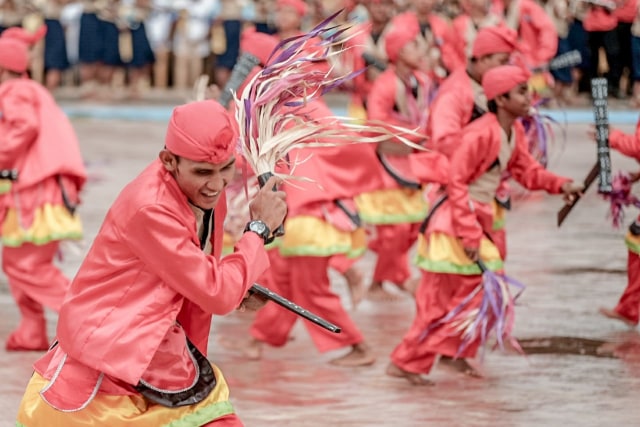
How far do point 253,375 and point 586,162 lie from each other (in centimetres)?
714

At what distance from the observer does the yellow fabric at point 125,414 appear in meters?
4.47

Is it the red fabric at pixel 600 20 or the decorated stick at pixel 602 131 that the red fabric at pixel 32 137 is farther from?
the red fabric at pixel 600 20

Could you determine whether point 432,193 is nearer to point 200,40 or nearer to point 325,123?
point 325,123

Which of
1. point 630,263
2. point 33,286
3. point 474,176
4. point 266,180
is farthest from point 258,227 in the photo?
point 630,263

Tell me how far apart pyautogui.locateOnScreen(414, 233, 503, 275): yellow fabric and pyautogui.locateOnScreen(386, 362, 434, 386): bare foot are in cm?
51

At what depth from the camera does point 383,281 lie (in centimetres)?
934

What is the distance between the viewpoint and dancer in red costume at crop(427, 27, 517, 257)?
7.11 metres

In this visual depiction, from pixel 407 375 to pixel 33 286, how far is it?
209 cm

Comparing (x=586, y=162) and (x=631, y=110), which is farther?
(x=631, y=110)

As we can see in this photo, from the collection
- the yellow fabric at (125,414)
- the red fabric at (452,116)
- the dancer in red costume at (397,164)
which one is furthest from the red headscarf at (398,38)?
the yellow fabric at (125,414)

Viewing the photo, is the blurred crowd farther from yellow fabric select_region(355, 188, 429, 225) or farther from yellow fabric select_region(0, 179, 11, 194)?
yellow fabric select_region(0, 179, 11, 194)

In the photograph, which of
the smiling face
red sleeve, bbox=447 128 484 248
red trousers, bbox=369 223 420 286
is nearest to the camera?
the smiling face

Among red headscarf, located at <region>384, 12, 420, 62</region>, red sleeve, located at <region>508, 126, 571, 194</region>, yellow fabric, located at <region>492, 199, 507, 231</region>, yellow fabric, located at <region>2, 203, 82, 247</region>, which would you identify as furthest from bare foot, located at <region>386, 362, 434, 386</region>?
red headscarf, located at <region>384, 12, 420, 62</region>

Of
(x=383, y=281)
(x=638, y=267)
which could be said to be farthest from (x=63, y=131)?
(x=638, y=267)
